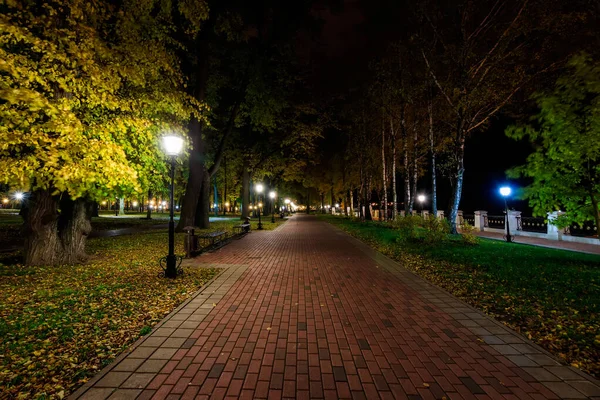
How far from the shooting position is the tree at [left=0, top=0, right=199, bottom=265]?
19.7ft

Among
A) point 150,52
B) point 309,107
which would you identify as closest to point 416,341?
point 150,52

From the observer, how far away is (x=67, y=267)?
8.42 metres

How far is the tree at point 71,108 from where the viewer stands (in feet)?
19.7

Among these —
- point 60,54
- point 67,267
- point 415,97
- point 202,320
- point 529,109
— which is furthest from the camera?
point 415,97

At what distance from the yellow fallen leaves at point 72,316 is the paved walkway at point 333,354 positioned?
1.09ft

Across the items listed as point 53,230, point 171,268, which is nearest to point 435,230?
point 171,268

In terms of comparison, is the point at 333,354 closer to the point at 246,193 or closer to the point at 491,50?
the point at 491,50

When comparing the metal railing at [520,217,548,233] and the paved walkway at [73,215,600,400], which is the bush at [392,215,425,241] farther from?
the metal railing at [520,217,548,233]

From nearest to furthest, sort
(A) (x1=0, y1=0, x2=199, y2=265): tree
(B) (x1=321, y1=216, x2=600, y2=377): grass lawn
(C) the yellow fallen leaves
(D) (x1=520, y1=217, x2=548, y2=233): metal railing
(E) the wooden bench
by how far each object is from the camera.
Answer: (C) the yellow fallen leaves
(B) (x1=321, y1=216, x2=600, y2=377): grass lawn
(A) (x1=0, y1=0, x2=199, y2=265): tree
(E) the wooden bench
(D) (x1=520, y1=217, x2=548, y2=233): metal railing

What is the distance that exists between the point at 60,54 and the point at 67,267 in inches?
222

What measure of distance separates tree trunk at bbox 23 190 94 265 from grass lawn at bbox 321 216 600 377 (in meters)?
10.3

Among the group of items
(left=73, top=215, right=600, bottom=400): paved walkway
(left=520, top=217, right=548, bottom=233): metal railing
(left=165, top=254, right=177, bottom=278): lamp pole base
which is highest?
(left=520, top=217, right=548, bottom=233): metal railing

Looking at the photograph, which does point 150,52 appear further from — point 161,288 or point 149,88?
point 161,288

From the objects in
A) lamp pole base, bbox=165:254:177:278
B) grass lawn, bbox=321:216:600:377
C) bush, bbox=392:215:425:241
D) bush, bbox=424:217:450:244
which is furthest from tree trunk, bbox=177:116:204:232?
bush, bbox=424:217:450:244
